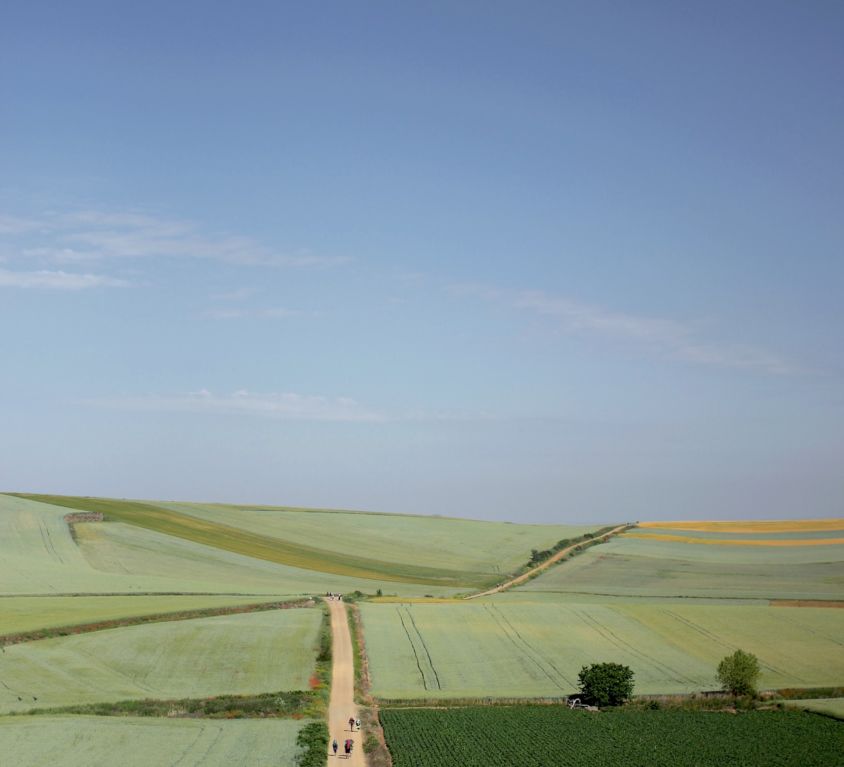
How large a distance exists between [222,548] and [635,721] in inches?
2490

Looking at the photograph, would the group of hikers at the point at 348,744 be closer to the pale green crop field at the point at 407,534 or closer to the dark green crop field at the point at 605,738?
the dark green crop field at the point at 605,738

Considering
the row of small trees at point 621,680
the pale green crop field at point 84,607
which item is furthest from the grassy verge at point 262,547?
the row of small trees at point 621,680

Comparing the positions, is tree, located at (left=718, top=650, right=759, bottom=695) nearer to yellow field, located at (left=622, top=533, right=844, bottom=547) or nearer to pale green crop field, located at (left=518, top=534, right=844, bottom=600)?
pale green crop field, located at (left=518, top=534, right=844, bottom=600)

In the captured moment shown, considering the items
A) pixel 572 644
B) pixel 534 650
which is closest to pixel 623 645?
pixel 572 644

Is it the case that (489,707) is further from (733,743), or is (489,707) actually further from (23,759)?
(23,759)

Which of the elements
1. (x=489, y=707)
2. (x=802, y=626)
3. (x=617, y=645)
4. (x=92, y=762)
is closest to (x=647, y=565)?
(x=802, y=626)

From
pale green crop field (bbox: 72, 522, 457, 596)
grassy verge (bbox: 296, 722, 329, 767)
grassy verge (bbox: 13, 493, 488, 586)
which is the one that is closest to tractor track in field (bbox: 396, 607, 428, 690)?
grassy verge (bbox: 296, 722, 329, 767)

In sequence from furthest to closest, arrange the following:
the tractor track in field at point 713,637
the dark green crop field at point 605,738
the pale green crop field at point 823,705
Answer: the tractor track in field at point 713,637
the pale green crop field at point 823,705
the dark green crop field at point 605,738

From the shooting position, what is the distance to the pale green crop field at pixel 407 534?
377ft

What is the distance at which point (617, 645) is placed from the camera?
2539 inches

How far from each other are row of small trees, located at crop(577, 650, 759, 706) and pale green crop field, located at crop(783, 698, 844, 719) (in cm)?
237

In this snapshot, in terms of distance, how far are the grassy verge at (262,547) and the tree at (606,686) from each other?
47254 mm

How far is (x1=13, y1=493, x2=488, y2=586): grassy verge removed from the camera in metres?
101

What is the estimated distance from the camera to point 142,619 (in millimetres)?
64438
